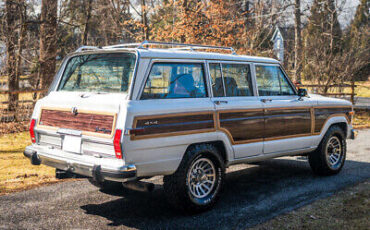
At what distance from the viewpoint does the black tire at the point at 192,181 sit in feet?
16.7

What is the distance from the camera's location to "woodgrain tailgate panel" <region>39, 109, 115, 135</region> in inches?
183

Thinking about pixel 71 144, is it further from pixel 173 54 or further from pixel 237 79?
pixel 237 79

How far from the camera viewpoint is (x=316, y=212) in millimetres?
5312

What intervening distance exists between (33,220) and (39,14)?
44.1ft

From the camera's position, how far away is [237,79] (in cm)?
607

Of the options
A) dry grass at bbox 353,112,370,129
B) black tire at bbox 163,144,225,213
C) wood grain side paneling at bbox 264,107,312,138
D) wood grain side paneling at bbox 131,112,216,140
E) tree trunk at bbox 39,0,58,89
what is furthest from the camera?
dry grass at bbox 353,112,370,129

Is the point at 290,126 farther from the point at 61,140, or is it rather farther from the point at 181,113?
the point at 61,140

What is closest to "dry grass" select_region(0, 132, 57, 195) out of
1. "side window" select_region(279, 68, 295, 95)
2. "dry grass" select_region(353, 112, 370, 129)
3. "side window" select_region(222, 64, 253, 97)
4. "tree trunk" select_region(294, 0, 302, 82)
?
"side window" select_region(222, 64, 253, 97)

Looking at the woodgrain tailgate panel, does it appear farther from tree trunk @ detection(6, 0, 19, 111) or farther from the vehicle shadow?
tree trunk @ detection(6, 0, 19, 111)

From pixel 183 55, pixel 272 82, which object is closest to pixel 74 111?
pixel 183 55

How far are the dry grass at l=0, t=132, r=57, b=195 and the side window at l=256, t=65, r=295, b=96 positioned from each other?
3.83 meters

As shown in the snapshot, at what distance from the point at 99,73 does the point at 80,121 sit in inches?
Answer: 28.9

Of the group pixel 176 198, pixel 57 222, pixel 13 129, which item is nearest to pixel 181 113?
pixel 176 198

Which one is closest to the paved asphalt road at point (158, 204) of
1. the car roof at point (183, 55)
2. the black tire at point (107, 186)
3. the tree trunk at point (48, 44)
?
the black tire at point (107, 186)
